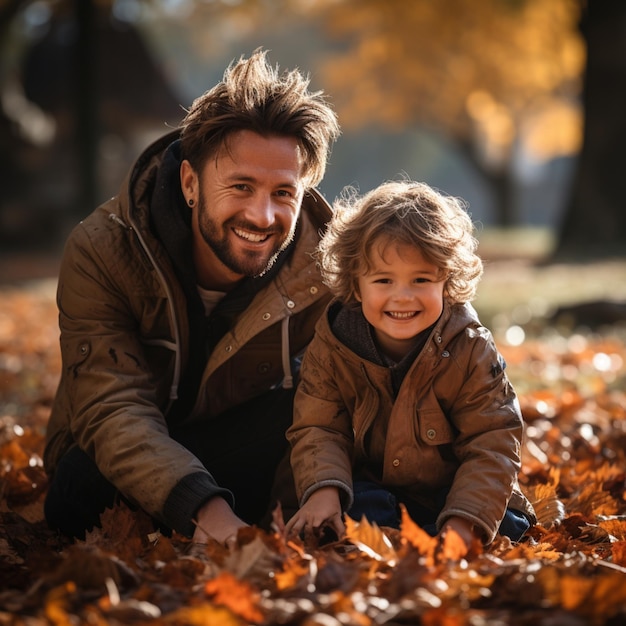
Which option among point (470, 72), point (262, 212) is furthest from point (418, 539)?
point (470, 72)

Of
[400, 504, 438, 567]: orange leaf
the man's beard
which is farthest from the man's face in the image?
[400, 504, 438, 567]: orange leaf

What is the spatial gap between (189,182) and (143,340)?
2.06 feet

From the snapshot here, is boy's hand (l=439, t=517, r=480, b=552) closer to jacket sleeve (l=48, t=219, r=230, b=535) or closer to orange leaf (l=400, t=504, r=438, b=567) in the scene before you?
orange leaf (l=400, t=504, r=438, b=567)

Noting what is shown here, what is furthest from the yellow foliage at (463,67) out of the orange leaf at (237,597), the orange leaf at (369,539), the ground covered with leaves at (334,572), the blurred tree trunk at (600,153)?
the orange leaf at (237,597)

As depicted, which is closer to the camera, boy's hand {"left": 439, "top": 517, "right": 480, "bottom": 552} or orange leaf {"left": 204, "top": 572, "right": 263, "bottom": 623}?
orange leaf {"left": 204, "top": 572, "right": 263, "bottom": 623}

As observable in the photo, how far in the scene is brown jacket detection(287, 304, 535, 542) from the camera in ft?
9.11

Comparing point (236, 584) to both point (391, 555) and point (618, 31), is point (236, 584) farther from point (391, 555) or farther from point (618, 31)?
point (618, 31)

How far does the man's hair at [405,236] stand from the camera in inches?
112

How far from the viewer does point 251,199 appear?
321cm

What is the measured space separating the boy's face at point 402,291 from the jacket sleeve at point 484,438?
0.56ft

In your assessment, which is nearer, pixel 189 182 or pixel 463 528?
pixel 463 528

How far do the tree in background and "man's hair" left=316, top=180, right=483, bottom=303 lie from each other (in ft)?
48.9

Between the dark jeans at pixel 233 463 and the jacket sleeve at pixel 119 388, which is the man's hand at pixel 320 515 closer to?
the jacket sleeve at pixel 119 388

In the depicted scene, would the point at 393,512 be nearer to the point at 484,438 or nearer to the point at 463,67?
the point at 484,438
